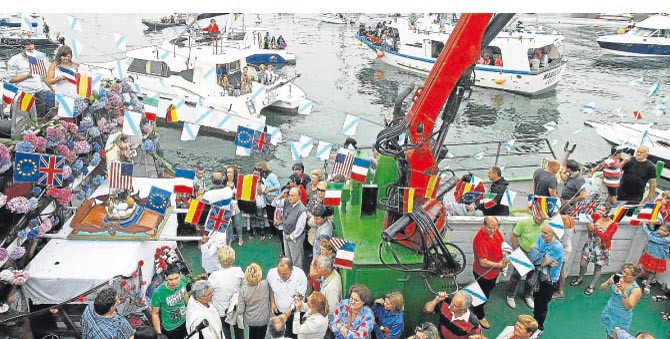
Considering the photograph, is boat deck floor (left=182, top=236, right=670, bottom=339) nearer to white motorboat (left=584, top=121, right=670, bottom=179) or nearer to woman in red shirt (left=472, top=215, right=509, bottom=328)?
woman in red shirt (left=472, top=215, right=509, bottom=328)

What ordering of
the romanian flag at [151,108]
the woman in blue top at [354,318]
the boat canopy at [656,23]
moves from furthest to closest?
the boat canopy at [656,23]
the romanian flag at [151,108]
the woman in blue top at [354,318]

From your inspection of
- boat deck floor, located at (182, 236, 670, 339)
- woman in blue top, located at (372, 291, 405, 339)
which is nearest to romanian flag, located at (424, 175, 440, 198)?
boat deck floor, located at (182, 236, 670, 339)

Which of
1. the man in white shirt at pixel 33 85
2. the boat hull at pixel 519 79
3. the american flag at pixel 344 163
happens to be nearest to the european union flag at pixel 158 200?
the man in white shirt at pixel 33 85

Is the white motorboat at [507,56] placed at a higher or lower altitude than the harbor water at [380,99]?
higher

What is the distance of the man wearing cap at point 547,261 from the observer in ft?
21.5

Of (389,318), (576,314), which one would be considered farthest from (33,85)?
(576,314)

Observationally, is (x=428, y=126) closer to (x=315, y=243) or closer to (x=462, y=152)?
(x=315, y=243)

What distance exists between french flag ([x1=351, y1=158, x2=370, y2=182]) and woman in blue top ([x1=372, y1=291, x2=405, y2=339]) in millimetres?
2242

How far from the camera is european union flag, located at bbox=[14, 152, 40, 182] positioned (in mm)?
6003

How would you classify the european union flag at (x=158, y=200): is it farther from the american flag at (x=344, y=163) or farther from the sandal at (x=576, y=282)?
the sandal at (x=576, y=282)

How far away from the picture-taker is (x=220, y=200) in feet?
25.4

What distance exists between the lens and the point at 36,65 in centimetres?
845

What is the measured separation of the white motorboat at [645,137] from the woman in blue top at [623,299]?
8.22 meters
